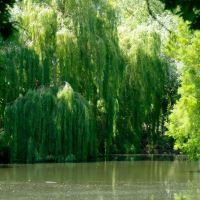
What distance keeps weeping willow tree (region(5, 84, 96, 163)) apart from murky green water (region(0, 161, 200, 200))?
A: 936 millimetres

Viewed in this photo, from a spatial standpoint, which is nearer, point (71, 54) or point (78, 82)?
point (71, 54)

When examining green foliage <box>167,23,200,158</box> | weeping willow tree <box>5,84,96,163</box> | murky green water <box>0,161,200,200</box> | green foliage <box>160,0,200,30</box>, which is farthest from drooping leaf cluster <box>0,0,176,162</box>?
green foliage <box>160,0,200,30</box>

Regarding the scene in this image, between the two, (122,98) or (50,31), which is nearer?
(50,31)

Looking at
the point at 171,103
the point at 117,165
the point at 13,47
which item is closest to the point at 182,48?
the point at 117,165

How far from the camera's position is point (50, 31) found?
22672 mm

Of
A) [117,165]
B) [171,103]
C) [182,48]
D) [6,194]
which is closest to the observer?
[6,194]

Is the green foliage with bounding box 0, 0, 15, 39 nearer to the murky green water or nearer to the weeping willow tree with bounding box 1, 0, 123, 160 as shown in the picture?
the murky green water

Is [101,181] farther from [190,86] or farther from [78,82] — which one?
[78,82]

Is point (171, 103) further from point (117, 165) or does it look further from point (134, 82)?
point (117, 165)

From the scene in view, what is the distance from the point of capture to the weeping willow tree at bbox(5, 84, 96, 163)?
2136cm

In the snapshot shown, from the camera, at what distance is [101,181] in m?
16.6

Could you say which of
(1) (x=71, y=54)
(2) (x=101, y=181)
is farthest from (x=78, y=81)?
(2) (x=101, y=181)

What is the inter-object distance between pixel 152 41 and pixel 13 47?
6.17 m

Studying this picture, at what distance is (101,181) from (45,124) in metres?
5.45
